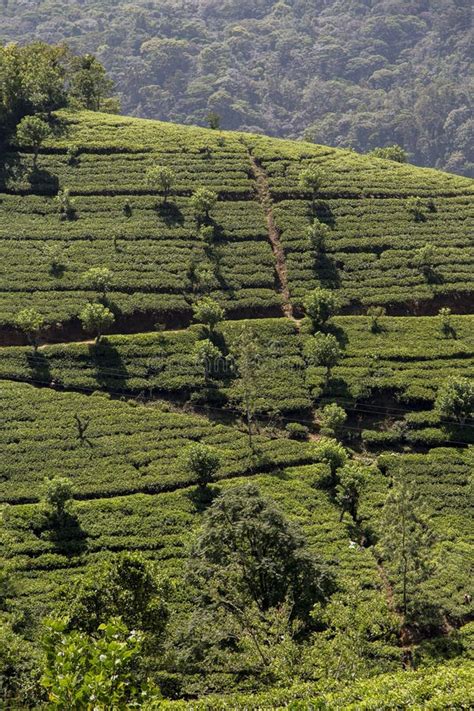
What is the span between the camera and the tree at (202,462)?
41375 millimetres

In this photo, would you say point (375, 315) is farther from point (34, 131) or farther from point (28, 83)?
point (28, 83)

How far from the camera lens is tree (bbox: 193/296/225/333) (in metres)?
53.7

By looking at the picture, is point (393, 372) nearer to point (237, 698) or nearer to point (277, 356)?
point (277, 356)

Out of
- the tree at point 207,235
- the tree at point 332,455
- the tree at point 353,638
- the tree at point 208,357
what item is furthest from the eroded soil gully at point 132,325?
the tree at point 353,638

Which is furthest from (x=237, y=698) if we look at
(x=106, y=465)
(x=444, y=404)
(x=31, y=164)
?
(x=31, y=164)

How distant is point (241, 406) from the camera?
162 ft

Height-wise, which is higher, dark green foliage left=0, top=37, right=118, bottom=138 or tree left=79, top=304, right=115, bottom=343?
dark green foliage left=0, top=37, right=118, bottom=138

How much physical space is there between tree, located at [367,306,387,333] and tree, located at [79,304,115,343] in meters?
20.4

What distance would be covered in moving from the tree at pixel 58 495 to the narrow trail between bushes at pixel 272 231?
2642cm

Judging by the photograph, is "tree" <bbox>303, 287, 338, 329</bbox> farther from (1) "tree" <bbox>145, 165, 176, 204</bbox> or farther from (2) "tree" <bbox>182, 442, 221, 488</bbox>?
(1) "tree" <bbox>145, 165, 176, 204</bbox>

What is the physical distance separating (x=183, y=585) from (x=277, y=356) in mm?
22874

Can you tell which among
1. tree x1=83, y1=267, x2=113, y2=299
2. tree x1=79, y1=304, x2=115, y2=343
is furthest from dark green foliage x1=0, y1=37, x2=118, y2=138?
tree x1=79, y1=304, x2=115, y2=343

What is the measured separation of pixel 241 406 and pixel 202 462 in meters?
8.78

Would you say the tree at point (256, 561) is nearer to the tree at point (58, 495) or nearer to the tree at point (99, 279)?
the tree at point (58, 495)
